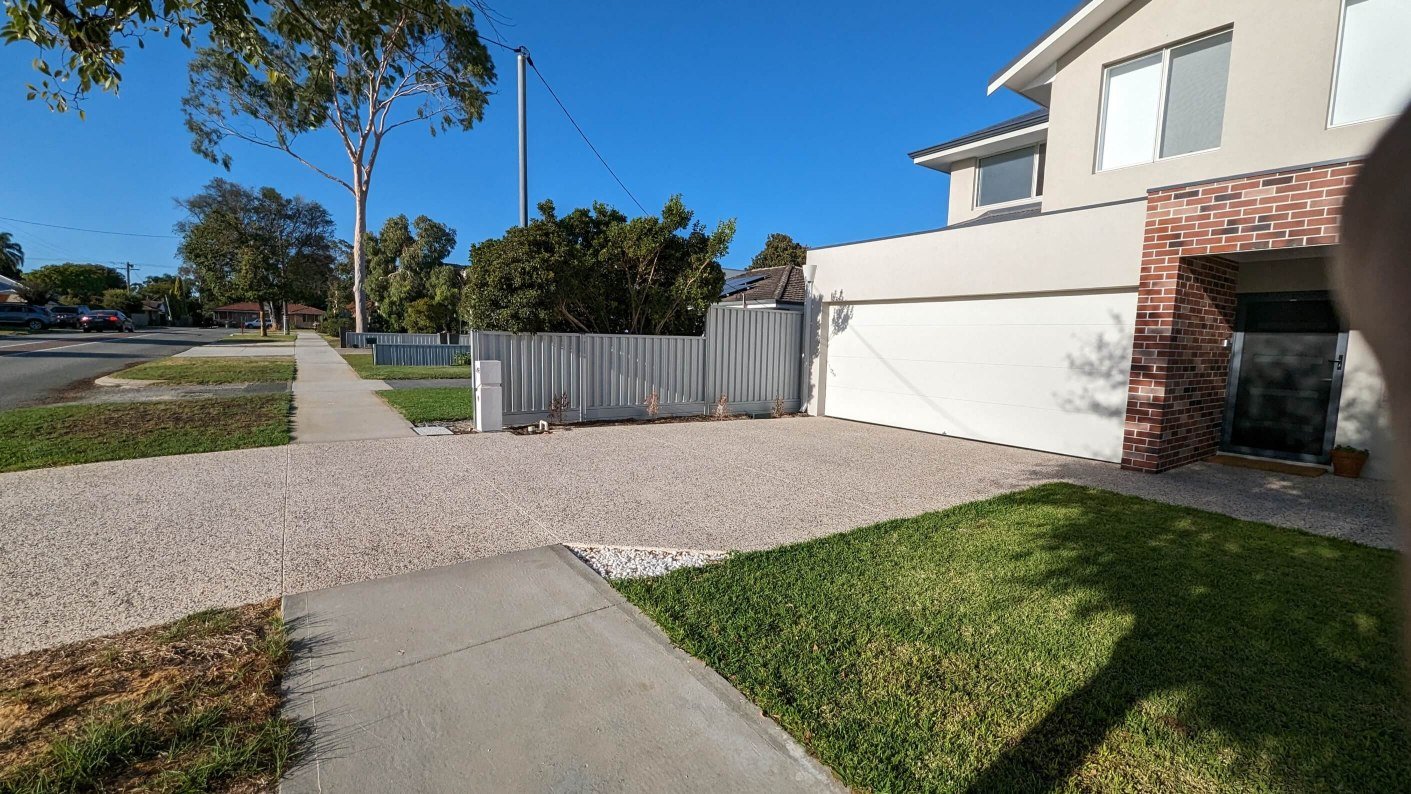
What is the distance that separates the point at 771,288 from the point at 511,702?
15579 mm

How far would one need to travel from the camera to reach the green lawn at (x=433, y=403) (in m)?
9.86

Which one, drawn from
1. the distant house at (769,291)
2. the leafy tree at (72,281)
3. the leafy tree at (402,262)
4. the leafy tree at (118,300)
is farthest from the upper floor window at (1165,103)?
the leafy tree at (72,281)

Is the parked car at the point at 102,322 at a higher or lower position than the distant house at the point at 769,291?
lower

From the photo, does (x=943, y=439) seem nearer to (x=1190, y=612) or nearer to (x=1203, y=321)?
(x=1203, y=321)

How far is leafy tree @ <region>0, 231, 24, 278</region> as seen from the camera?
62438 millimetres

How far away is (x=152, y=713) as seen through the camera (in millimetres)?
2547

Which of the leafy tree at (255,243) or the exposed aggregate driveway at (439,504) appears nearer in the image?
the exposed aggregate driveway at (439,504)

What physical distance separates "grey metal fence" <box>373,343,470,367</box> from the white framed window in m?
16.8

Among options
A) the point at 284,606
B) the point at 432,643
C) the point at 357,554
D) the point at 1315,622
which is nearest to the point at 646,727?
the point at 432,643

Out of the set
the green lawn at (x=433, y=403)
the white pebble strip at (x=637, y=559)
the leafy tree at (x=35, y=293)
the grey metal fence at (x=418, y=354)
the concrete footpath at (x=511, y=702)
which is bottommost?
the concrete footpath at (x=511, y=702)

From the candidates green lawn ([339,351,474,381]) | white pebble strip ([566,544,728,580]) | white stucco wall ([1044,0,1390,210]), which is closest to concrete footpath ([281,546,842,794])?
white pebble strip ([566,544,728,580])

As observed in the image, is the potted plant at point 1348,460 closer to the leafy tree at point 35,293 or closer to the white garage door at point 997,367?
the white garage door at point 997,367

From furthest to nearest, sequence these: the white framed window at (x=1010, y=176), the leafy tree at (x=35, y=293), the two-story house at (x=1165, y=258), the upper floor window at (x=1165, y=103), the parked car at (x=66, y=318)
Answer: the leafy tree at (x=35, y=293)
the parked car at (x=66, y=318)
the white framed window at (x=1010, y=176)
the upper floor window at (x=1165, y=103)
the two-story house at (x=1165, y=258)

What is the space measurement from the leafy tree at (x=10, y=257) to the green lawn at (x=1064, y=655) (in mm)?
90429
